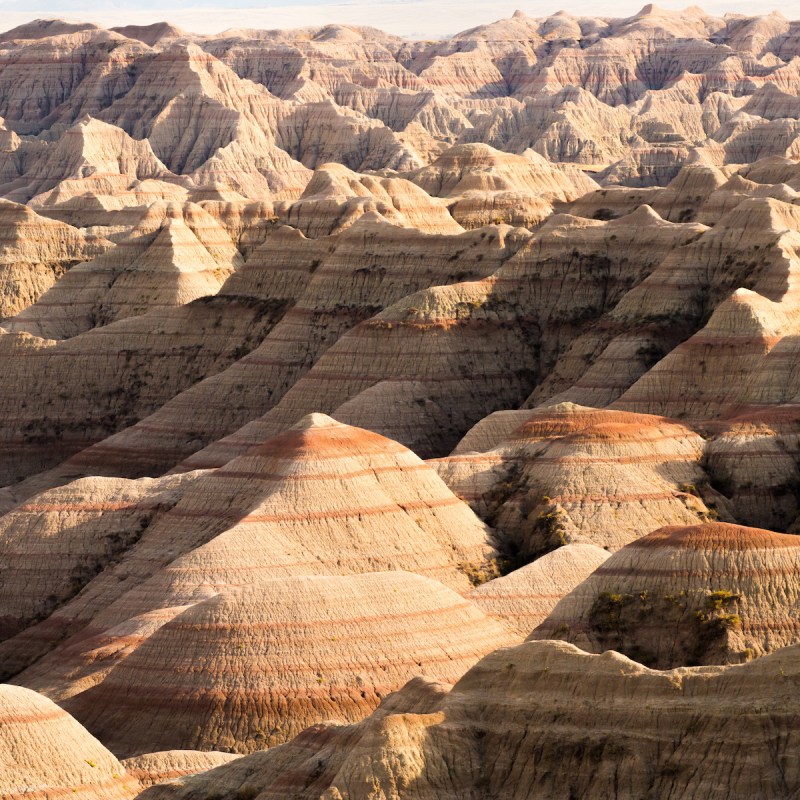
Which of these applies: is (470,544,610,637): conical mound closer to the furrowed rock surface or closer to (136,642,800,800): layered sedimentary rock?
the furrowed rock surface

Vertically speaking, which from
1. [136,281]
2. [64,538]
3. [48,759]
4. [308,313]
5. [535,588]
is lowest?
[136,281]

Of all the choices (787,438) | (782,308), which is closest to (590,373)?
(782,308)

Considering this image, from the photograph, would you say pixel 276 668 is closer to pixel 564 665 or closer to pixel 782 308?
pixel 564 665

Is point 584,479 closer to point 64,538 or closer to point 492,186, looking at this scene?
Result: point 64,538

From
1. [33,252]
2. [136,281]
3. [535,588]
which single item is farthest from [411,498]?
[33,252]

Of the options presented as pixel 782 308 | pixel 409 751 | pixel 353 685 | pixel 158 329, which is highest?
pixel 409 751

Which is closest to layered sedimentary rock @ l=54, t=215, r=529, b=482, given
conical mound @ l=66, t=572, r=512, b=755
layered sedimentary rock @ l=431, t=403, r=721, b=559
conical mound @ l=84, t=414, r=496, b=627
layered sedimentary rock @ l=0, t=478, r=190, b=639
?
layered sedimentary rock @ l=431, t=403, r=721, b=559
